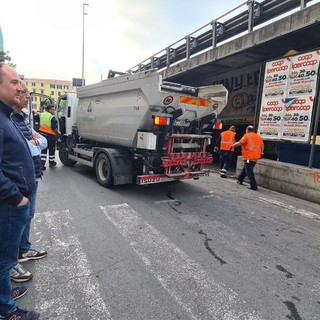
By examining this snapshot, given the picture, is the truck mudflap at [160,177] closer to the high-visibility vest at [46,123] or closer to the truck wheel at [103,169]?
the truck wheel at [103,169]

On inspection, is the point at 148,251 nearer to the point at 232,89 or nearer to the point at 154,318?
the point at 154,318

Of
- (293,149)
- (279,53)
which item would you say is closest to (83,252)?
(293,149)

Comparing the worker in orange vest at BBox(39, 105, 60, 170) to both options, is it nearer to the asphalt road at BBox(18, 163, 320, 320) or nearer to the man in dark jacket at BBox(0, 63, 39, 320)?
the asphalt road at BBox(18, 163, 320, 320)

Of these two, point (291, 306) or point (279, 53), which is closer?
point (291, 306)

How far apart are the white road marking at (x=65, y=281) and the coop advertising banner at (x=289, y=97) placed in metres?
6.35

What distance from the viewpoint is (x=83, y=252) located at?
3.28 metres

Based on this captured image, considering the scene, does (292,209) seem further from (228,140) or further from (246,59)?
(246,59)

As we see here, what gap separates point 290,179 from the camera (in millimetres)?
6941

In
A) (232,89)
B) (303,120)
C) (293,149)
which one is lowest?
(293,149)

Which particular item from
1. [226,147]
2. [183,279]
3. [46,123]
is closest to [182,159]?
[183,279]

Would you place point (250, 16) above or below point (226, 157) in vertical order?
above

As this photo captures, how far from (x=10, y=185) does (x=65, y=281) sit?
4.46 feet

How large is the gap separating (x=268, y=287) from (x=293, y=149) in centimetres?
628

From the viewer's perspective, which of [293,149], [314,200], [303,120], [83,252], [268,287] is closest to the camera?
[268,287]
